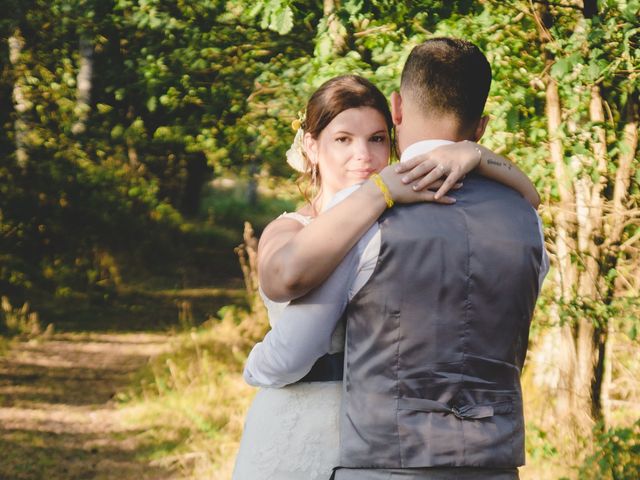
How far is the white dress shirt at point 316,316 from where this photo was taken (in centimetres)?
179

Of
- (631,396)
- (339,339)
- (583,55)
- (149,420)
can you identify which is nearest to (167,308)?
(149,420)

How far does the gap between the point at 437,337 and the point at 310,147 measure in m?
0.99

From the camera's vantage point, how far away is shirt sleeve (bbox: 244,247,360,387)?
71.6 inches

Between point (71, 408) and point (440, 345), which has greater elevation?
point (440, 345)

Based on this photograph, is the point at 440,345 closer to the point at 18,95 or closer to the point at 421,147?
the point at 421,147

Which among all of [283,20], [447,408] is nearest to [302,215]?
[447,408]

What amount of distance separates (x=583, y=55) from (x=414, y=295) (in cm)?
262

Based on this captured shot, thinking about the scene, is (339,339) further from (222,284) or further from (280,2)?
(222,284)

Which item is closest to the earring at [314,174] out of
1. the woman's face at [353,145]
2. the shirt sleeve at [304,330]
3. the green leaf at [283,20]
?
the woman's face at [353,145]

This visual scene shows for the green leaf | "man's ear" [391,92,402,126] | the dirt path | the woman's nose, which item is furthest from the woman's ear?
the dirt path

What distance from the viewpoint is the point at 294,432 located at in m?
2.08

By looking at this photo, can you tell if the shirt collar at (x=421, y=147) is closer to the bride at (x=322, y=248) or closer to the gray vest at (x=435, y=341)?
the bride at (x=322, y=248)

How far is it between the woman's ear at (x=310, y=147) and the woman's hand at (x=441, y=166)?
2.25ft

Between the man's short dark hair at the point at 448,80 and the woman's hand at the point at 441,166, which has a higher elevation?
the man's short dark hair at the point at 448,80
